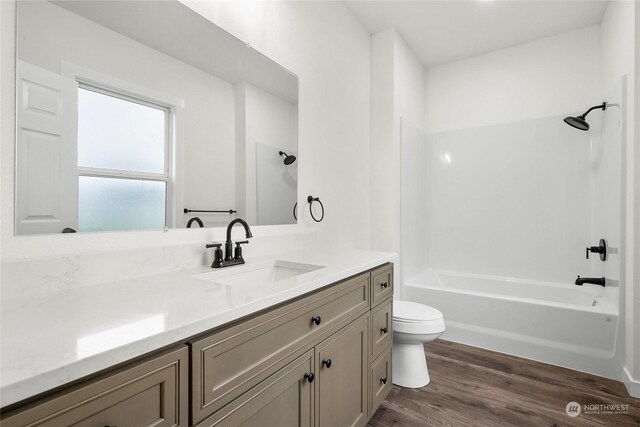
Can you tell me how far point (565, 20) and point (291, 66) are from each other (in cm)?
250

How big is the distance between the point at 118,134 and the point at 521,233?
3.37 meters

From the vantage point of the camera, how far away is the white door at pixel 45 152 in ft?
2.93

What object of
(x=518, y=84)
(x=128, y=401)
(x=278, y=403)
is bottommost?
(x=278, y=403)

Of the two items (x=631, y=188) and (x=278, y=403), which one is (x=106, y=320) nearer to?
(x=278, y=403)

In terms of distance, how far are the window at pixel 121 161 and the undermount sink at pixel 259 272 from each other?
307mm

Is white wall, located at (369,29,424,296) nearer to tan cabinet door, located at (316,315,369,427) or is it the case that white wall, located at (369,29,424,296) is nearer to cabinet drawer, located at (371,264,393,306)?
cabinet drawer, located at (371,264,393,306)

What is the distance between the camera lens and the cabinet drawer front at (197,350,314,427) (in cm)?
82

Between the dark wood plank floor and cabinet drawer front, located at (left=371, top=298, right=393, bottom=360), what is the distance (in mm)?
417

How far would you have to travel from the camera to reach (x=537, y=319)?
2416 millimetres

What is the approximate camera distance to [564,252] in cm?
290

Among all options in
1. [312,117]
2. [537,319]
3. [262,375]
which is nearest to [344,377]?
[262,375]

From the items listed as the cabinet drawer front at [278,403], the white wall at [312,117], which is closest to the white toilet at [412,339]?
the white wall at [312,117]

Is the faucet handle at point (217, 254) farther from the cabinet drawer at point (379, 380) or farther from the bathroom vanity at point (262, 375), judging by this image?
the cabinet drawer at point (379, 380)

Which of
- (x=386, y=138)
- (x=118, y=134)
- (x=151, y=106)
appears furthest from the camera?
(x=386, y=138)
